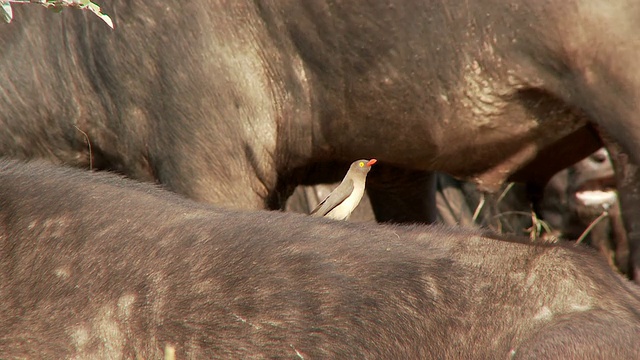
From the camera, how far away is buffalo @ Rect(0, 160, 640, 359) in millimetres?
2771

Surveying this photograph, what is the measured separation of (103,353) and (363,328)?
26.1 inches

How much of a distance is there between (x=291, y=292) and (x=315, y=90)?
5.94ft

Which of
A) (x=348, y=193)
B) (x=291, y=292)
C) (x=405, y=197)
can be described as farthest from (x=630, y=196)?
(x=291, y=292)

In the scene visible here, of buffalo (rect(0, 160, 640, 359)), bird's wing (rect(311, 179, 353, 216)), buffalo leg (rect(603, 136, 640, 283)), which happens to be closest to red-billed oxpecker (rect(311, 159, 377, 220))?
bird's wing (rect(311, 179, 353, 216))

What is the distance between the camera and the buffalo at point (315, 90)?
4.14 meters

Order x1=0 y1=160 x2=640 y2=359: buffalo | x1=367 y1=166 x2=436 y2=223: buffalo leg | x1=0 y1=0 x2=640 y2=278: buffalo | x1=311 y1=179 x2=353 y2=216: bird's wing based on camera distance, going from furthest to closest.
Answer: x1=367 y1=166 x2=436 y2=223: buffalo leg, x1=311 y1=179 x2=353 y2=216: bird's wing, x1=0 y1=0 x2=640 y2=278: buffalo, x1=0 y1=160 x2=640 y2=359: buffalo

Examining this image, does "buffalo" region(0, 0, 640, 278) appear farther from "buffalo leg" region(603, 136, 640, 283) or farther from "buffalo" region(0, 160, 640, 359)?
"buffalo" region(0, 160, 640, 359)

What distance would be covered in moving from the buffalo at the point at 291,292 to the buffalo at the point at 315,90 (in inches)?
51.1

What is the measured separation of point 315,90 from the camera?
4.54 meters

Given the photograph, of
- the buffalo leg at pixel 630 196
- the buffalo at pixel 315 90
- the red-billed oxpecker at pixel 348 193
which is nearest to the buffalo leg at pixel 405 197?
the buffalo at pixel 315 90

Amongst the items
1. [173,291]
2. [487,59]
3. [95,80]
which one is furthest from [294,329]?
[95,80]

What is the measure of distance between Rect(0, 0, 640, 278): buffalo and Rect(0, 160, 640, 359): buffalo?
4.26ft

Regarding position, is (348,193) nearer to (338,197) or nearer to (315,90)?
(338,197)

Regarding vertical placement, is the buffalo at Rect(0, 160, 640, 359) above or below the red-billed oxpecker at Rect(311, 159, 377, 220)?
above
